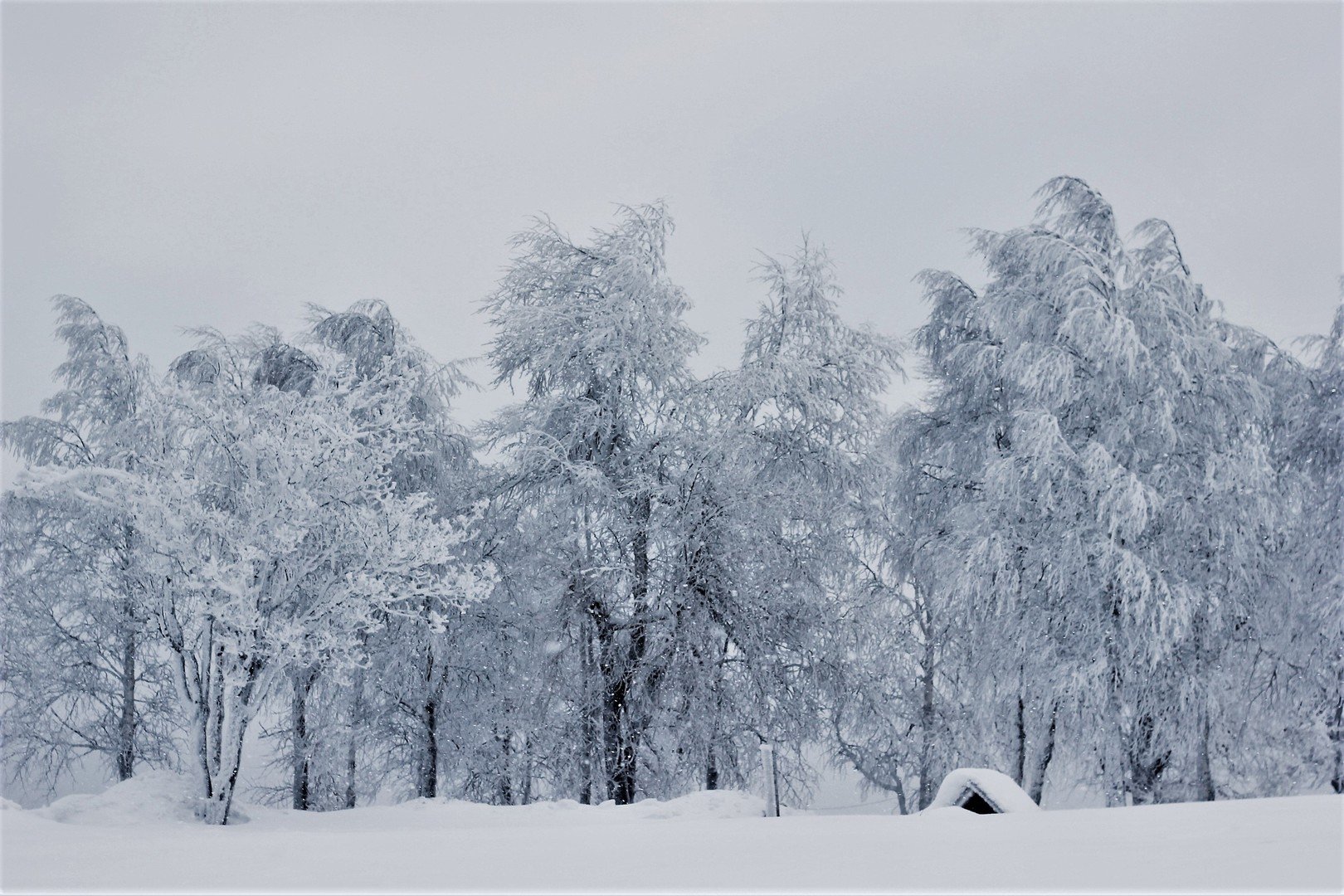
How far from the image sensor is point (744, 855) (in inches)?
225

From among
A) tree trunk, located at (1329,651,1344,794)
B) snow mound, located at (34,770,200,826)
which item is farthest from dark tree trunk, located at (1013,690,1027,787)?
snow mound, located at (34,770,200,826)

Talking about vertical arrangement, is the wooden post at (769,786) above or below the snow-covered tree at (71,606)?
below

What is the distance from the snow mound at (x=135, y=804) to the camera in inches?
341

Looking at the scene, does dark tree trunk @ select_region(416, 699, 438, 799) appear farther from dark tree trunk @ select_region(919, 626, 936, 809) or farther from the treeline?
dark tree trunk @ select_region(919, 626, 936, 809)

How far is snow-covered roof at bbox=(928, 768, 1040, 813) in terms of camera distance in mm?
8461

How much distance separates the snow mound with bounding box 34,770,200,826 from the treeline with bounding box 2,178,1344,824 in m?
1.20

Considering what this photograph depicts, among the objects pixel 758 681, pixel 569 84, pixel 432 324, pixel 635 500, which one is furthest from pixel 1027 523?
pixel 432 324

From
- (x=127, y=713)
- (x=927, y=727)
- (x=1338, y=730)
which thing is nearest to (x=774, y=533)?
(x=927, y=727)

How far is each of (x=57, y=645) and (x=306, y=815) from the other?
6225 millimetres

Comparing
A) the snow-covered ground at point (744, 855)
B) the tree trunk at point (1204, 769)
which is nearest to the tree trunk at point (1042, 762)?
the tree trunk at point (1204, 769)

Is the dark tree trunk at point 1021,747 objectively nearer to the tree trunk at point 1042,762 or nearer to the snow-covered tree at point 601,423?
the tree trunk at point 1042,762

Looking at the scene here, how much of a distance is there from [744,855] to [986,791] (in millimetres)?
3834

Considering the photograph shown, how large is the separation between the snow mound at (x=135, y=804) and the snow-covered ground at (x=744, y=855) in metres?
0.12

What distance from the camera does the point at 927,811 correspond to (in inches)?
321
